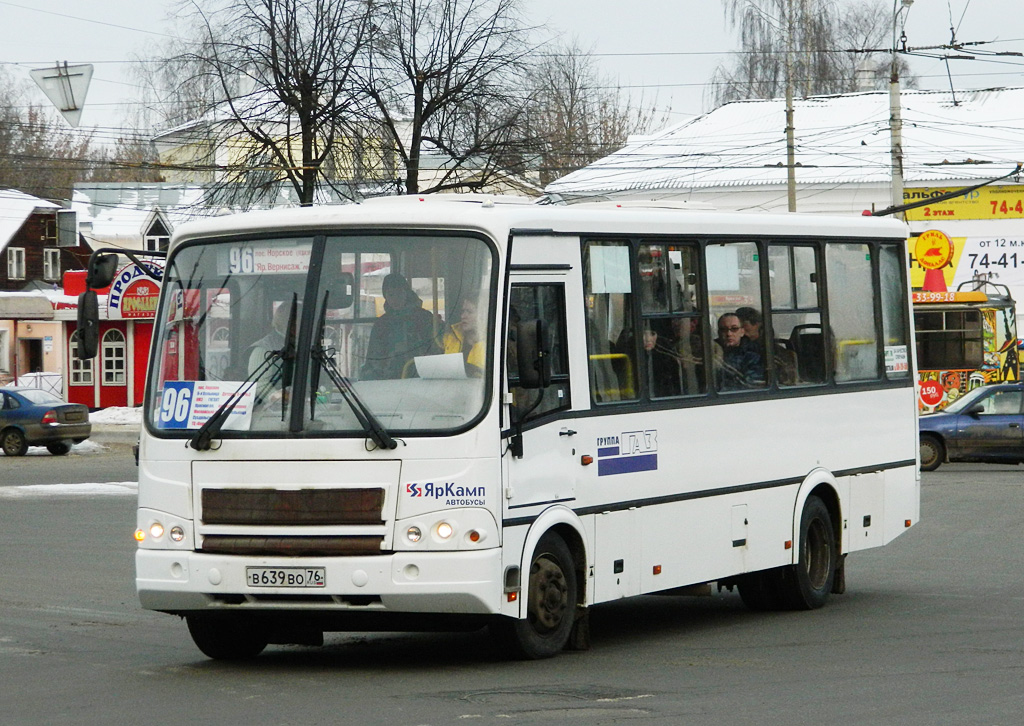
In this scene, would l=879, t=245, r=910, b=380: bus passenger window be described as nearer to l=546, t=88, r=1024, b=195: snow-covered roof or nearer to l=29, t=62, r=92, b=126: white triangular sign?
l=29, t=62, r=92, b=126: white triangular sign

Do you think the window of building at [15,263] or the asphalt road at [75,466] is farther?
the window of building at [15,263]

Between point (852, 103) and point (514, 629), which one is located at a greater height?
point (852, 103)

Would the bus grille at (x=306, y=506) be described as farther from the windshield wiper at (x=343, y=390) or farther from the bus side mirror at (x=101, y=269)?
the bus side mirror at (x=101, y=269)

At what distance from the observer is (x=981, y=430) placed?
30.1 m

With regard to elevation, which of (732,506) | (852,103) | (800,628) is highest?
(852,103)

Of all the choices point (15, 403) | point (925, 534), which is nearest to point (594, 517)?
point (925, 534)

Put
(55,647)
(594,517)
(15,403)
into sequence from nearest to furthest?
1. (594,517)
2. (55,647)
3. (15,403)

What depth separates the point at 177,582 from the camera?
946cm

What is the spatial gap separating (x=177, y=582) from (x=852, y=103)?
5215 cm

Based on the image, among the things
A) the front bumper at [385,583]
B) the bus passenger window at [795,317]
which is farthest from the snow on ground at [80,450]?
the front bumper at [385,583]

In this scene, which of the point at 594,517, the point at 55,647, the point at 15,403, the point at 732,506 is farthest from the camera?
the point at 15,403

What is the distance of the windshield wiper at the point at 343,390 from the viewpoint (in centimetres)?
921

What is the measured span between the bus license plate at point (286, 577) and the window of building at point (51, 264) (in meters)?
Result: 70.0

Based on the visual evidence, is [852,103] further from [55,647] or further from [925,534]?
[55,647]
